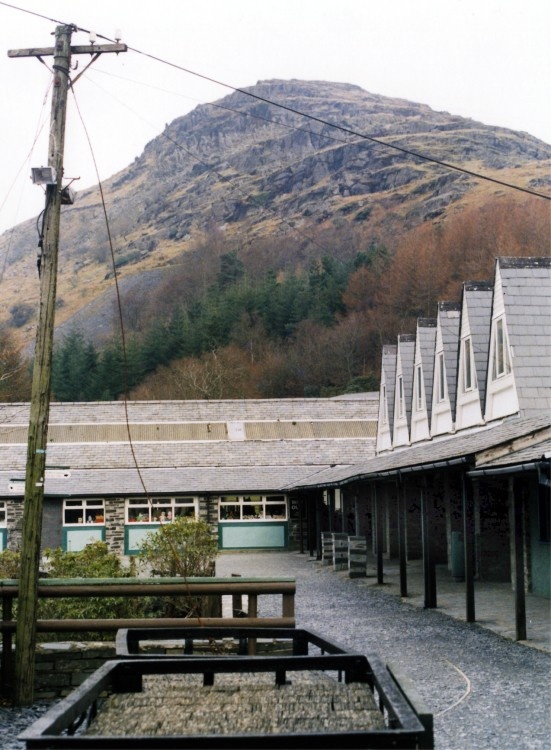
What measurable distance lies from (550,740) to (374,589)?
12.8 m

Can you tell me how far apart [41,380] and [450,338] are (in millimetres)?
15886

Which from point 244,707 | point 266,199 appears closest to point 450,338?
point 244,707

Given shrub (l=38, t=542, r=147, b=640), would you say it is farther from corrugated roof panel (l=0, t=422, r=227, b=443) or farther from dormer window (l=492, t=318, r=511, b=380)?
corrugated roof panel (l=0, t=422, r=227, b=443)

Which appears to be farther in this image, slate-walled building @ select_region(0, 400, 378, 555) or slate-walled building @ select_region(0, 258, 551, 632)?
slate-walled building @ select_region(0, 400, 378, 555)

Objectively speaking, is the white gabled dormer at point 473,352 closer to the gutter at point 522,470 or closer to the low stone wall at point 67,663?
the gutter at point 522,470

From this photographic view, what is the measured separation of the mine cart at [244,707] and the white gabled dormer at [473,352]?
15.5 metres

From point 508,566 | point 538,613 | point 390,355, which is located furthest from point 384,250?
point 538,613

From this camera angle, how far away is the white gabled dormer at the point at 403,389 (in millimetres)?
27922

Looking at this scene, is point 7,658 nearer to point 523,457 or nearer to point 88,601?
point 88,601

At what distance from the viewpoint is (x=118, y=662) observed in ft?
14.8

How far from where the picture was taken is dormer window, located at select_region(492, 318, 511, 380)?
1870 cm

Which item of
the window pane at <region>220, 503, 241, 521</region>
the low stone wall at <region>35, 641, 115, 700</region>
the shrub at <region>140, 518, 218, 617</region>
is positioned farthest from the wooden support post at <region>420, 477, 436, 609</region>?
the window pane at <region>220, 503, 241, 521</region>

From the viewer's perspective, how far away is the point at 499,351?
1920 cm

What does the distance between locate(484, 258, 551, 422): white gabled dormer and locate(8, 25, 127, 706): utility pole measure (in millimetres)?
10528
